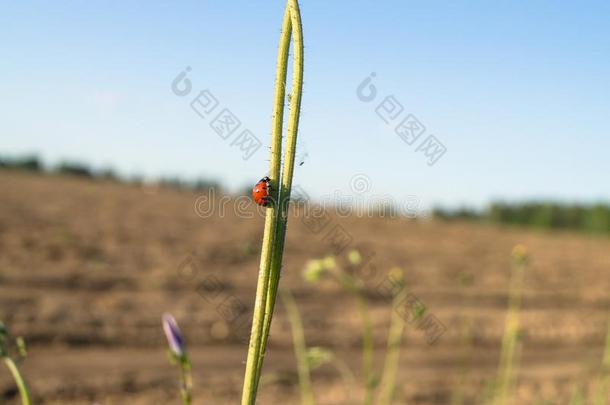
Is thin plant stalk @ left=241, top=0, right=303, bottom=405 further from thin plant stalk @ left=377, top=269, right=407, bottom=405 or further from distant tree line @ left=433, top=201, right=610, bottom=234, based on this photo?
distant tree line @ left=433, top=201, right=610, bottom=234

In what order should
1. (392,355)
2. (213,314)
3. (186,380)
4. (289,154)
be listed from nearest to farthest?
(289,154)
(186,380)
(392,355)
(213,314)

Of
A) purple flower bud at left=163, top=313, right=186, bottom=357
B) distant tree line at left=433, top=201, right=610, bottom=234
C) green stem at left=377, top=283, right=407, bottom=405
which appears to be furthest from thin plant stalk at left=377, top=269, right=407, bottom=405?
distant tree line at left=433, top=201, right=610, bottom=234

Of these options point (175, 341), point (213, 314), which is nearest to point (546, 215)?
point (213, 314)

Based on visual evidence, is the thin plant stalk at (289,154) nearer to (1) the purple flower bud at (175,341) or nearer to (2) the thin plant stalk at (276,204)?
(2) the thin plant stalk at (276,204)

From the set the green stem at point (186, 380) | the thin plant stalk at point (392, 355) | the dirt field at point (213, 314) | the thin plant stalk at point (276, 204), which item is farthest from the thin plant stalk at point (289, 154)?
the thin plant stalk at point (392, 355)

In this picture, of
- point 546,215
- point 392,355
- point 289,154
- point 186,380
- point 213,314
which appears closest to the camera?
point 289,154

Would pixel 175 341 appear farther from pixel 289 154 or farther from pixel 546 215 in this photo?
pixel 546 215
